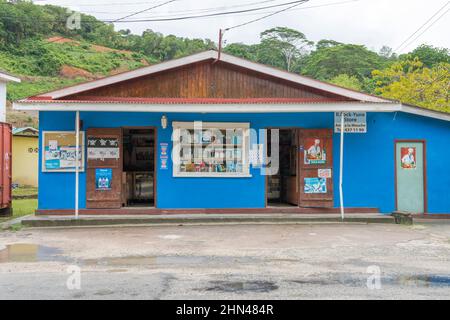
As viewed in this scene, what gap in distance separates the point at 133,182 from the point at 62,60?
53582 millimetres

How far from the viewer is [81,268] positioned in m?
8.05

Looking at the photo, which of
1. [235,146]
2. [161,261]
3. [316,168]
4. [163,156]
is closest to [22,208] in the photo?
[163,156]

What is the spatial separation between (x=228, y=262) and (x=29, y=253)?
3827 mm

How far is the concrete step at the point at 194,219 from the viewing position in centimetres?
1327

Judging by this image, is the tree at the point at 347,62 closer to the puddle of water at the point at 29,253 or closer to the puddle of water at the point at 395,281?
the puddle of water at the point at 29,253

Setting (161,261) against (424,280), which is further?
(161,261)

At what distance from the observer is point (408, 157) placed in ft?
49.5

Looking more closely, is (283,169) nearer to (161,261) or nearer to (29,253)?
(161,261)

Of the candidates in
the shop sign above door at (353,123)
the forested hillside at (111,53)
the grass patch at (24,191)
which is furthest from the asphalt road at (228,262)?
the forested hillside at (111,53)

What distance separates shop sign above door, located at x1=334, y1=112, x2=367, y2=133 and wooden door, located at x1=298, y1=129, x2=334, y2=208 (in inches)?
11.4

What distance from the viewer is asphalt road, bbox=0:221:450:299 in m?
6.49

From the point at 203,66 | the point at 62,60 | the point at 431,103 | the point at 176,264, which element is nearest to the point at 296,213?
the point at 203,66

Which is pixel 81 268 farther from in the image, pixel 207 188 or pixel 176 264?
pixel 207 188

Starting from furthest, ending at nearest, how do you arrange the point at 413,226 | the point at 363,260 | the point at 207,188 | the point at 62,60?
the point at 62,60 < the point at 207,188 < the point at 413,226 < the point at 363,260
